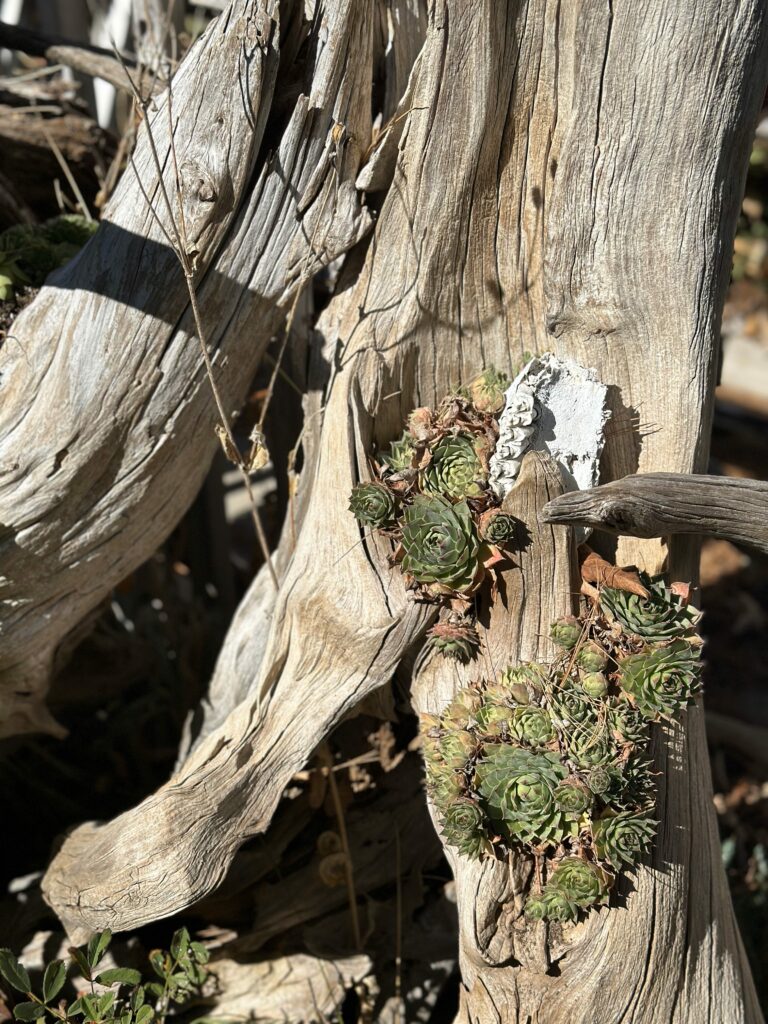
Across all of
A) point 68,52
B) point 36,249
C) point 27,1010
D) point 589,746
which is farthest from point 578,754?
point 68,52

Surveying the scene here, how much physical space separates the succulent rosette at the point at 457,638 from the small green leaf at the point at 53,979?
1.15 m

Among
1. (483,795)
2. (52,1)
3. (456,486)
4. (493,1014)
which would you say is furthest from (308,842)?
(52,1)

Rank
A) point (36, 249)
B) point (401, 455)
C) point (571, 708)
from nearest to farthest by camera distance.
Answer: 1. point (571, 708)
2. point (401, 455)
3. point (36, 249)

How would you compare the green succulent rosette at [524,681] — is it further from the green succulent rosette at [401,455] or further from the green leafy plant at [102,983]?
the green leafy plant at [102,983]

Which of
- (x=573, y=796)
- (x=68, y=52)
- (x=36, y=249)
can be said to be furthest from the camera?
(x=68, y=52)

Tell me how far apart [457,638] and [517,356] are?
0.74m

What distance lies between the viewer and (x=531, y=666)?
78.0 inches

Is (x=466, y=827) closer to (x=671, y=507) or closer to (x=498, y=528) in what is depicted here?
(x=498, y=528)

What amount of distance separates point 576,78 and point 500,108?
189 millimetres

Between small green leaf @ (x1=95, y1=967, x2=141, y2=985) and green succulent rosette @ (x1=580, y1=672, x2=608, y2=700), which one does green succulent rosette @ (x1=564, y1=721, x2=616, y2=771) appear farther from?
small green leaf @ (x1=95, y1=967, x2=141, y2=985)

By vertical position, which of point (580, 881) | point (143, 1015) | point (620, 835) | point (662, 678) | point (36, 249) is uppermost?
point (36, 249)

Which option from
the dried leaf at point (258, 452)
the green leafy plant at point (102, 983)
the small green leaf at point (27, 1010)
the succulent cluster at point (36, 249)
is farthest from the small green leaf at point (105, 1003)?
the succulent cluster at point (36, 249)

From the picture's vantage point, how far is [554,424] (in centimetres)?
203

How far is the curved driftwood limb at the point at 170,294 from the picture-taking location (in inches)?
78.0
